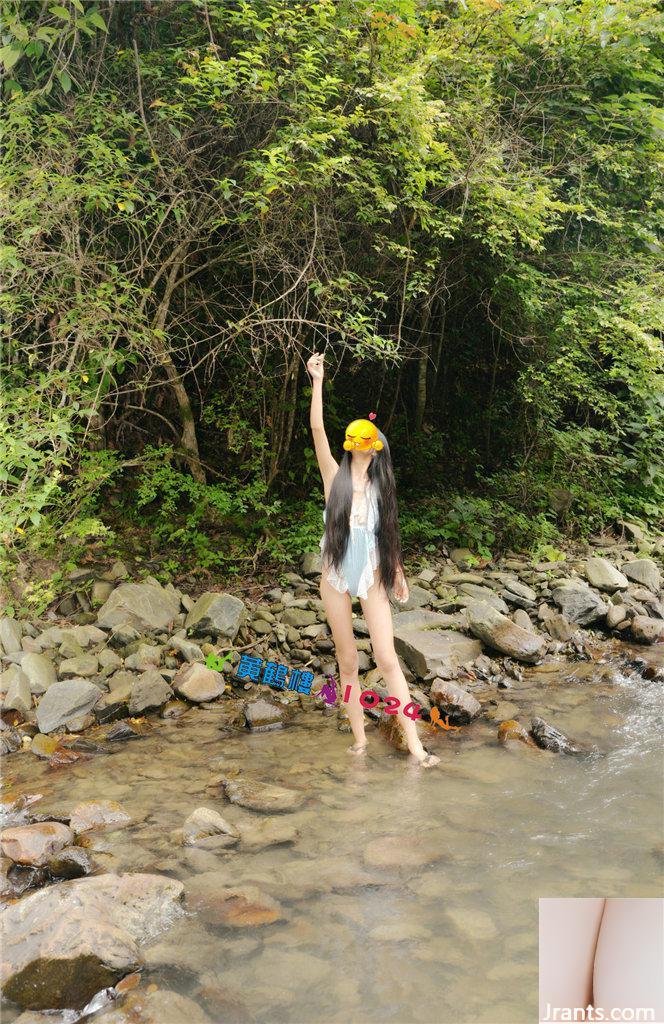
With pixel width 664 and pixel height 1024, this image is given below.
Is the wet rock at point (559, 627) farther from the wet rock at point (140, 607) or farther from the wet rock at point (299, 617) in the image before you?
the wet rock at point (140, 607)

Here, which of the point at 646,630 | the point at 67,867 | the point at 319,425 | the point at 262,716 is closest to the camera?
the point at 67,867

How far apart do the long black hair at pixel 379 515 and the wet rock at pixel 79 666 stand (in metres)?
1.89

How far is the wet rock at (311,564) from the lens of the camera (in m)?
5.65

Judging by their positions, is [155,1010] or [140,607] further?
[140,607]

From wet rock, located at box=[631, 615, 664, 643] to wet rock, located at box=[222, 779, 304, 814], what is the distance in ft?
10.9

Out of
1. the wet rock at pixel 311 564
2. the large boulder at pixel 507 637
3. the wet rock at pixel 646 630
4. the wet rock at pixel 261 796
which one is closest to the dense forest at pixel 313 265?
the wet rock at pixel 311 564

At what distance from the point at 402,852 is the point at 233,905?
71cm

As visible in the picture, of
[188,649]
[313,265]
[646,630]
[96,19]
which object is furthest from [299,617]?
[96,19]

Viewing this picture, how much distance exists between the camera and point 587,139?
21.1 feet

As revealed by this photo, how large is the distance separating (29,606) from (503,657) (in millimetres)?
3305

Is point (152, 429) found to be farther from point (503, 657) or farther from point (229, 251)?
point (503, 657)

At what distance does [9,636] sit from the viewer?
4.47m

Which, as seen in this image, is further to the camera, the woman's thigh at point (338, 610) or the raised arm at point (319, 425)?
the woman's thigh at point (338, 610)

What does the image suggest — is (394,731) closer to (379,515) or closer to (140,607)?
(379,515)
